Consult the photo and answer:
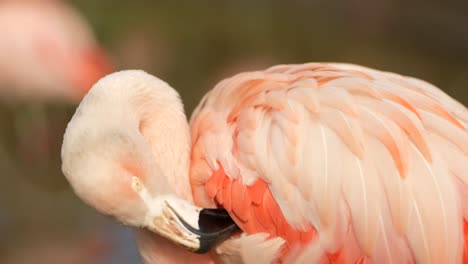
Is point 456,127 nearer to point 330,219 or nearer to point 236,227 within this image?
point 330,219

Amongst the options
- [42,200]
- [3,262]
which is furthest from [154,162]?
[42,200]

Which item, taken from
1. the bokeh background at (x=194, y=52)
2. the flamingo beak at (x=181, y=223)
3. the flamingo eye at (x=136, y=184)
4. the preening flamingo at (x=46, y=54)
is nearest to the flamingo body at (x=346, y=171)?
the flamingo beak at (x=181, y=223)

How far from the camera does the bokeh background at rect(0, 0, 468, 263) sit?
6168 mm

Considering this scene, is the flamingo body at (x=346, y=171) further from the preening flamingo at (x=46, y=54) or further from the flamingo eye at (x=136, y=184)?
the preening flamingo at (x=46, y=54)

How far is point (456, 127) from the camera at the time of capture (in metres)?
3.40

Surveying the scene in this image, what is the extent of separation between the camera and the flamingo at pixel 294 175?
326cm

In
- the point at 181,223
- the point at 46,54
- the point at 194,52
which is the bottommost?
the point at 194,52

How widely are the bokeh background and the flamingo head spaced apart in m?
2.20

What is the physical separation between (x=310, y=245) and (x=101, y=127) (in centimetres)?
81

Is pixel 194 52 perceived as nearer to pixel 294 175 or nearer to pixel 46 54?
pixel 46 54

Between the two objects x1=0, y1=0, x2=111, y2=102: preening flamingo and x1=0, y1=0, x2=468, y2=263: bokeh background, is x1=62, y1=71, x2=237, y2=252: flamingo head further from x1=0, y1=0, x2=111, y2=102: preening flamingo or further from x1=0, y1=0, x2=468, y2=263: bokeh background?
x1=0, y1=0, x2=111, y2=102: preening flamingo

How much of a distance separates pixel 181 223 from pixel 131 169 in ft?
0.82

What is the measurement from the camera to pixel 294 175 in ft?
11.0

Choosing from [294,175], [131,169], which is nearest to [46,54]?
[131,169]
